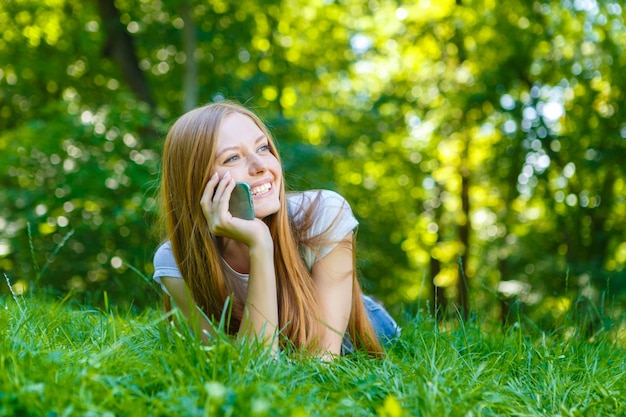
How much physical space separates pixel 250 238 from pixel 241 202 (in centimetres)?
17

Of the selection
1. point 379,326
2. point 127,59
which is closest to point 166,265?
point 379,326

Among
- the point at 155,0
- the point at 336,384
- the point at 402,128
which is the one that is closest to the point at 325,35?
the point at 402,128

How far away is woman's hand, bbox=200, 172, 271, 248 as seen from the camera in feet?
Answer: 7.90

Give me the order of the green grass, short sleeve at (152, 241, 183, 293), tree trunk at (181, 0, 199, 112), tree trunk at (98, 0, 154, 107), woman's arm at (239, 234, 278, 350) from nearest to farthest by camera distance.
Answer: the green grass → woman's arm at (239, 234, 278, 350) → short sleeve at (152, 241, 183, 293) → tree trunk at (181, 0, 199, 112) → tree trunk at (98, 0, 154, 107)

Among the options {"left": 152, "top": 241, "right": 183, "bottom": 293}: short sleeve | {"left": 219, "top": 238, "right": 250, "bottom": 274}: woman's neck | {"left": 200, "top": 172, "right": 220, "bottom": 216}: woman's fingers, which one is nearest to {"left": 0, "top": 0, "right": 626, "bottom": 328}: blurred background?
{"left": 152, "top": 241, "right": 183, "bottom": 293}: short sleeve

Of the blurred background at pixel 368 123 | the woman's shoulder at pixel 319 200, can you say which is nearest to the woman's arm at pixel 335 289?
the woman's shoulder at pixel 319 200

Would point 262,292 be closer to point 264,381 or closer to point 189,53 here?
point 264,381

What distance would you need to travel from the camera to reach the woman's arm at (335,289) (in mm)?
2387

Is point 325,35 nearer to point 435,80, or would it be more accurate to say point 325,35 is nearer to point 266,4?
point 435,80

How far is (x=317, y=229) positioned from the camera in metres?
2.74

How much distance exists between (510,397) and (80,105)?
11.7m

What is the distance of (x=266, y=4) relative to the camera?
9.09m

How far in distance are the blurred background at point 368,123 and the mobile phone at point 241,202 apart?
5.89ft

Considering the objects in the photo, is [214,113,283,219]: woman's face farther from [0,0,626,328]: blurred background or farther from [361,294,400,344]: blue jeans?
[0,0,626,328]: blurred background
